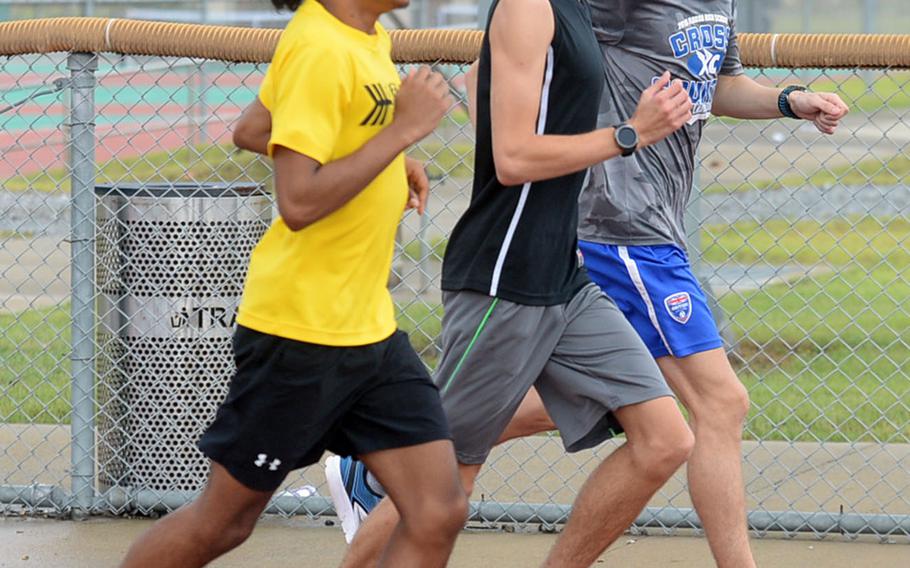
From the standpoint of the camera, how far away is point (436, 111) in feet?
10.6

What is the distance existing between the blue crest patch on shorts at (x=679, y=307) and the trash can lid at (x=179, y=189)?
1.64m

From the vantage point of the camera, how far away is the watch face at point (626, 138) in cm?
364

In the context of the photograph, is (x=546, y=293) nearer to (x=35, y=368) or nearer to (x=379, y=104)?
(x=379, y=104)

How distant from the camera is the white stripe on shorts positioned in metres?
4.17

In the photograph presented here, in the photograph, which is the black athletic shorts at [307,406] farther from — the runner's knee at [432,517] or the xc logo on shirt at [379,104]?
the xc logo on shirt at [379,104]

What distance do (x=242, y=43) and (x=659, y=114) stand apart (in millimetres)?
1814

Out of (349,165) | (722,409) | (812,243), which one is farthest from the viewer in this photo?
(812,243)

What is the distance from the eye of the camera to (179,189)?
5.16 meters

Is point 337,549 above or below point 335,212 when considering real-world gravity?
below

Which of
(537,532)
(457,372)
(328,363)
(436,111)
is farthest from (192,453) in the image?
(436,111)

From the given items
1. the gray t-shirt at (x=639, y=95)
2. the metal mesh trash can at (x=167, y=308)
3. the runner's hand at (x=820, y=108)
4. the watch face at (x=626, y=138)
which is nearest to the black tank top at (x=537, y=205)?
the watch face at (x=626, y=138)

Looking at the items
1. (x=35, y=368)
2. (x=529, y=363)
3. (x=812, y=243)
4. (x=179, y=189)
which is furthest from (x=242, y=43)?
(x=812, y=243)

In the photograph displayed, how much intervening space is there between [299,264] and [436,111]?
432 mm

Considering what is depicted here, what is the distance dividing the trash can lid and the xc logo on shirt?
1.97m
